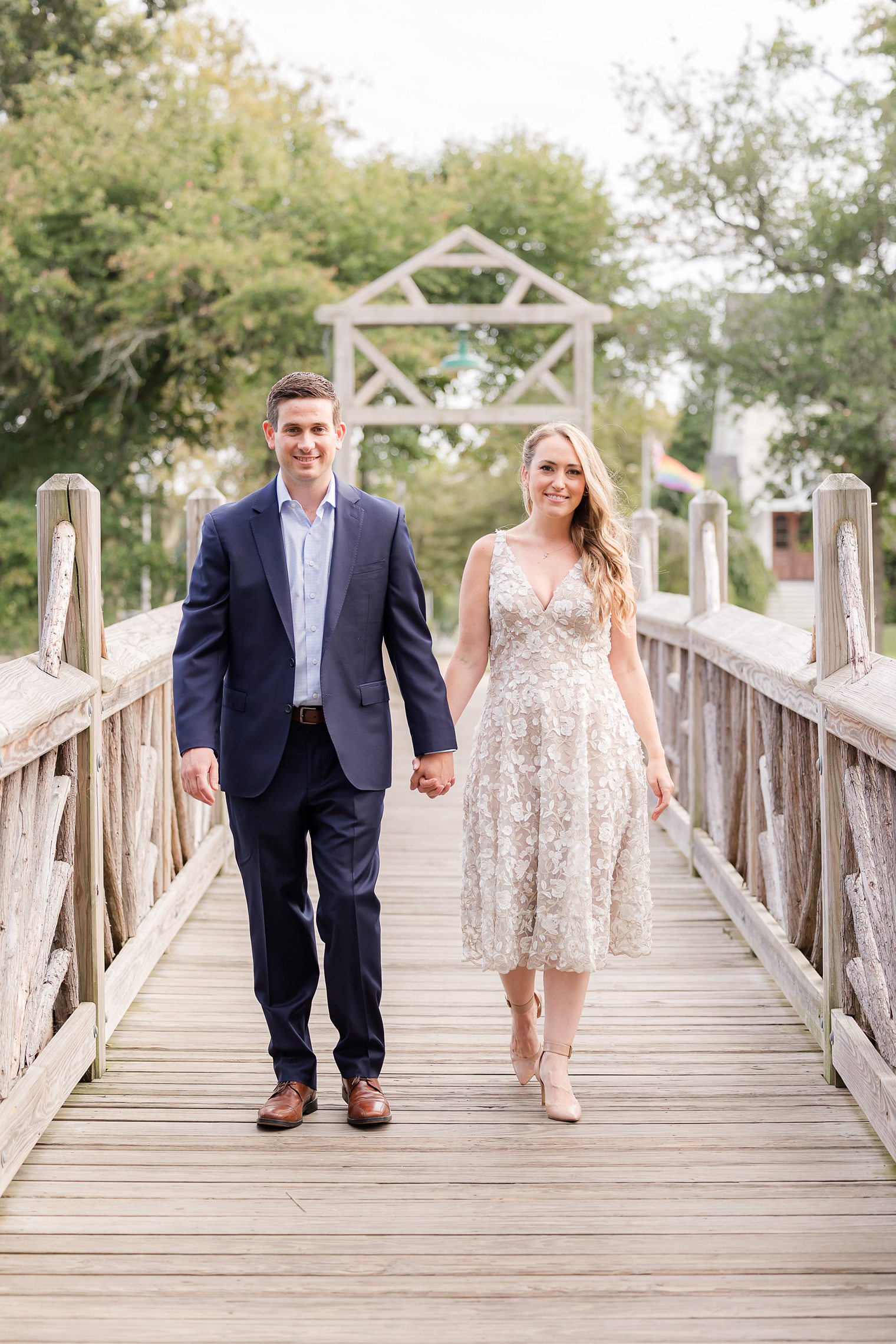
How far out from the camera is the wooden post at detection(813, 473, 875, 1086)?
11.2ft

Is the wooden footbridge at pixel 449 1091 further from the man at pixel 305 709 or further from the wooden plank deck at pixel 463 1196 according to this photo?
the man at pixel 305 709

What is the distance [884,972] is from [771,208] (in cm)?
1642

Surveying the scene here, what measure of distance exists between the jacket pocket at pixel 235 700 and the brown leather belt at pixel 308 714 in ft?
0.38

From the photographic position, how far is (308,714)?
122 inches

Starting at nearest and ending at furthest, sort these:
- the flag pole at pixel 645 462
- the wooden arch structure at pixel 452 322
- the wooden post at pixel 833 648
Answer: the wooden post at pixel 833 648 < the wooden arch structure at pixel 452 322 < the flag pole at pixel 645 462

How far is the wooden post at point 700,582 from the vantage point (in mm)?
5656

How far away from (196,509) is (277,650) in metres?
2.80

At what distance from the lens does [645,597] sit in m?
7.78

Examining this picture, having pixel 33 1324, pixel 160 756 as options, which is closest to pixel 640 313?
pixel 160 756

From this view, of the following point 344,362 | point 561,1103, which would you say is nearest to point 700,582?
point 561,1103

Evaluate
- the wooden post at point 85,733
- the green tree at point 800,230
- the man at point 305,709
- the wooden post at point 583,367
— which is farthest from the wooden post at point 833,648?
the green tree at point 800,230

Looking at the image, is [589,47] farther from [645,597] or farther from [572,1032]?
[572,1032]

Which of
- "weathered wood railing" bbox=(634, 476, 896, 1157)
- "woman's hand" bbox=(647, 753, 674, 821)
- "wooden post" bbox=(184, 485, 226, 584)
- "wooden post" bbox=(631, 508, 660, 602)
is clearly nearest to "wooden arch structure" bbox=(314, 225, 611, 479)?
"wooden post" bbox=(631, 508, 660, 602)

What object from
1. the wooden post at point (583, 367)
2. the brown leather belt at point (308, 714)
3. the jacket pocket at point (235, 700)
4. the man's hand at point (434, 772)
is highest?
the wooden post at point (583, 367)
